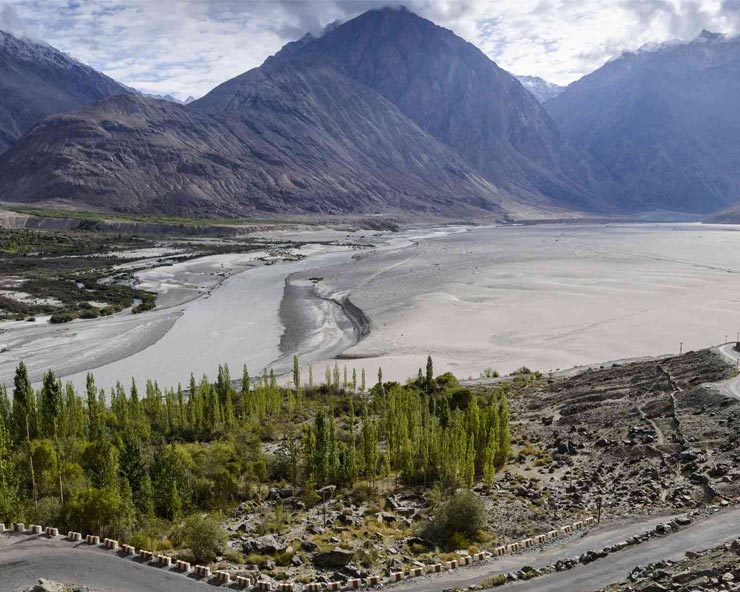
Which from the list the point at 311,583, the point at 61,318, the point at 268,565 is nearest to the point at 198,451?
the point at 268,565

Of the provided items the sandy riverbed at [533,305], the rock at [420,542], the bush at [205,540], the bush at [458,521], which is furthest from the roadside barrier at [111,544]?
the sandy riverbed at [533,305]

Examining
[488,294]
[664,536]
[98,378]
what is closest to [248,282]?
[488,294]

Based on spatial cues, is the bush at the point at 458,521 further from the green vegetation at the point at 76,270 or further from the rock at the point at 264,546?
the green vegetation at the point at 76,270

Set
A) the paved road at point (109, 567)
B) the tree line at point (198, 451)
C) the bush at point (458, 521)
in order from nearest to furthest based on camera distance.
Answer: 1. the paved road at point (109, 567)
2. the bush at point (458, 521)
3. the tree line at point (198, 451)

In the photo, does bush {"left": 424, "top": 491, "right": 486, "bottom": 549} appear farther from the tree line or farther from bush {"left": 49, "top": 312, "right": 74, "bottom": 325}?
bush {"left": 49, "top": 312, "right": 74, "bottom": 325}

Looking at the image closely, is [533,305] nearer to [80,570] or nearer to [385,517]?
[385,517]

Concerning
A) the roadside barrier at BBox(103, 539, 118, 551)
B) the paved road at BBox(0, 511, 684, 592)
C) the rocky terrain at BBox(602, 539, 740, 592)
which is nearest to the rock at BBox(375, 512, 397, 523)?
the paved road at BBox(0, 511, 684, 592)
